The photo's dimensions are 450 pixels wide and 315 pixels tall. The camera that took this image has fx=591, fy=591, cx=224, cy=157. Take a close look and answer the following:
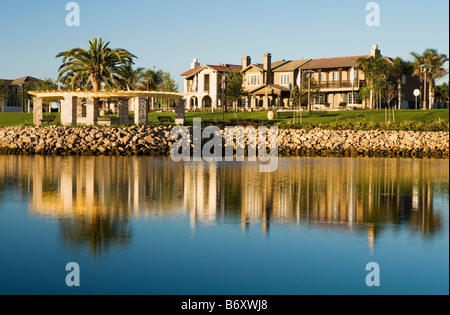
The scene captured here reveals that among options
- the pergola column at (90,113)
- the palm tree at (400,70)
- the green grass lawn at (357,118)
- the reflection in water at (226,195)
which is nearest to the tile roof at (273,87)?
the palm tree at (400,70)

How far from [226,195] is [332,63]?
6527 cm

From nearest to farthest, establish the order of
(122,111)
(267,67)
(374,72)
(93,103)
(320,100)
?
(93,103), (122,111), (374,72), (320,100), (267,67)

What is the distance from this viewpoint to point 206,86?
92.2 metres

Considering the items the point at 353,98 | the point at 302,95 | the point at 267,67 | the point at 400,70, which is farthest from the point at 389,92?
the point at 267,67

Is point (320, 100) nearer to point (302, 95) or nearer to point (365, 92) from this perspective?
point (302, 95)

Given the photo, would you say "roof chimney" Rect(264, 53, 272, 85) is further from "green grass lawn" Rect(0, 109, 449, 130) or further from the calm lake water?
the calm lake water

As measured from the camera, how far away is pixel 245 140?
45.6m

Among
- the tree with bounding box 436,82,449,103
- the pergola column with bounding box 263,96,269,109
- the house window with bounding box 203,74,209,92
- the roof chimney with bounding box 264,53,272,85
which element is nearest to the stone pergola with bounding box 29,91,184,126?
the pergola column with bounding box 263,96,269,109

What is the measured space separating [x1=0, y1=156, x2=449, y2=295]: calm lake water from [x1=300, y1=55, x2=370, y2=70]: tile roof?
187ft

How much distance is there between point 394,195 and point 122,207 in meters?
9.27

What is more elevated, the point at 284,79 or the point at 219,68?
the point at 219,68

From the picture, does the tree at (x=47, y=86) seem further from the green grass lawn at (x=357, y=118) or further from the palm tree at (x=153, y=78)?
the green grass lawn at (x=357, y=118)
